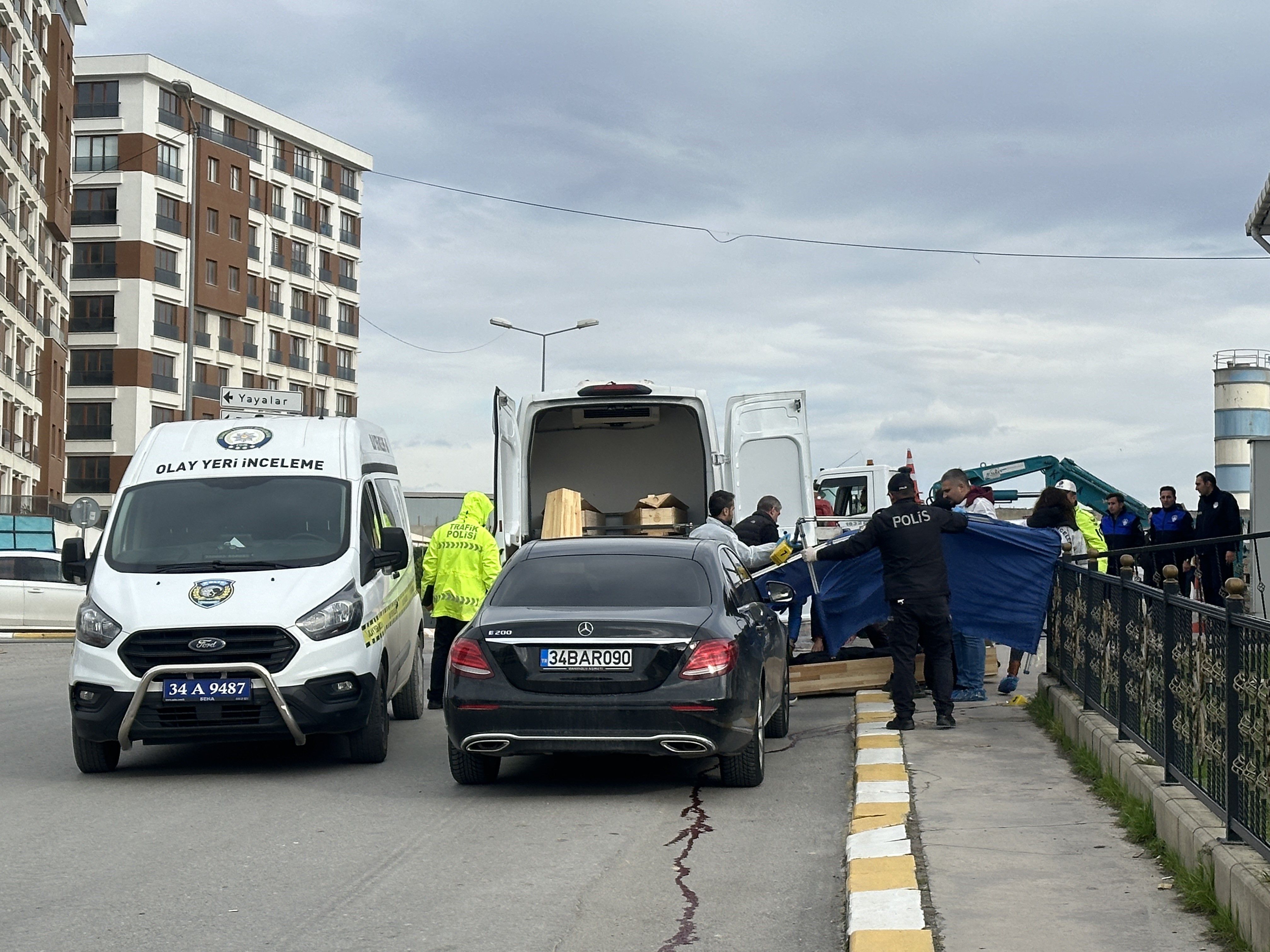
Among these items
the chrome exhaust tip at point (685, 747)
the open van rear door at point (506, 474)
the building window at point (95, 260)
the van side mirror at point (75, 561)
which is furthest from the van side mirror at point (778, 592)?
the building window at point (95, 260)

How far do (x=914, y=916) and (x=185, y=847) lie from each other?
12.2 ft

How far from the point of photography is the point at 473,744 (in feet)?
29.9

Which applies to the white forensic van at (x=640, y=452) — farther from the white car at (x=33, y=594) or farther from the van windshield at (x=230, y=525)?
the white car at (x=33, y=594)

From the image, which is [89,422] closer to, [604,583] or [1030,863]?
[604,583]

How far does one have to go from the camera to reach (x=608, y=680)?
894 centimetres

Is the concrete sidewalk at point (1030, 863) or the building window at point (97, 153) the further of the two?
the building window at point (97, 153)

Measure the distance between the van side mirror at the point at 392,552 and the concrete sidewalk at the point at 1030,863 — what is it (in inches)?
146

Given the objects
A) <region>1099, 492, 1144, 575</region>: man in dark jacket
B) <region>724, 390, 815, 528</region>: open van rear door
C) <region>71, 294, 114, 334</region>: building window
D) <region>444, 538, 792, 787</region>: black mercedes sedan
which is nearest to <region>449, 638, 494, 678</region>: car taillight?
<region>444, 538, 792, 787</region>: black mercedes sedan

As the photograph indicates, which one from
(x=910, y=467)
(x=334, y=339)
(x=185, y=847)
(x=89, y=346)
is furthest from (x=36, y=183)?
(x=185, y=847)

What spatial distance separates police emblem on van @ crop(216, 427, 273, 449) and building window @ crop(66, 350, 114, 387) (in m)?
69.4

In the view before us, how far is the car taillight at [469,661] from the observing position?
9.09 metres

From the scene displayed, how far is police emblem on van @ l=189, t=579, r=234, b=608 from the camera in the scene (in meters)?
10.0

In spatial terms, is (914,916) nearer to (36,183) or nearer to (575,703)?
(575,703)

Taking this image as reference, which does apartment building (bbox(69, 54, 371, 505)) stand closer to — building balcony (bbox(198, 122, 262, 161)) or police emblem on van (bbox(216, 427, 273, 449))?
building balcony (bbox(198, 122, 262, 161))
